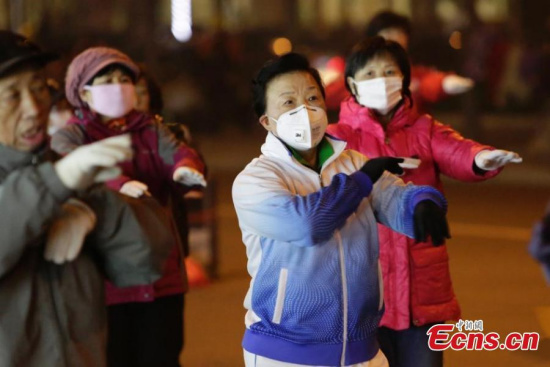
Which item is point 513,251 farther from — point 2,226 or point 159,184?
point 2,226

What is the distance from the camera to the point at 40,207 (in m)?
2.98

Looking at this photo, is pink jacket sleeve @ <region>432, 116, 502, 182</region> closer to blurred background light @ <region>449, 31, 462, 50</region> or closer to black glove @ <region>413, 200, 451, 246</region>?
black glove @ <region>413, 200, 451, 246</region>

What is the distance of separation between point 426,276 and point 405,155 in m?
0.57

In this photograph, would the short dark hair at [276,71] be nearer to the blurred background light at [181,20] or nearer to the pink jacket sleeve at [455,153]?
the pink jacket sleeve at [455,153]

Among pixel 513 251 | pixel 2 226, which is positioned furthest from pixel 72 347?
pixel 513 251

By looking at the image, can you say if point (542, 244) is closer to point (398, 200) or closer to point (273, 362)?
point (398, 200)

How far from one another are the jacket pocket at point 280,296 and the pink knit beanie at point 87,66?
6.35 ft

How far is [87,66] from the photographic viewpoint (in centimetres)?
551

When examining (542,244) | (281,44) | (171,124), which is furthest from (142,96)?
(281,44)

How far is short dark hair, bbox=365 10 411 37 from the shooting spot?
7.05 meters

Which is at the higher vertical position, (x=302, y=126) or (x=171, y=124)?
(x=302, y=126)

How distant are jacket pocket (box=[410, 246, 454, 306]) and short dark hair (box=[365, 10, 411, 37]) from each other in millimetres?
2308

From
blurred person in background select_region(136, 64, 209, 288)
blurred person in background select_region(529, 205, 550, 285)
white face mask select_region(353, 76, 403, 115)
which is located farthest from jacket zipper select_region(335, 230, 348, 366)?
blurred person in background select_region(136, 64, 209, 288)

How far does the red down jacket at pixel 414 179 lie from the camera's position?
503 cm
